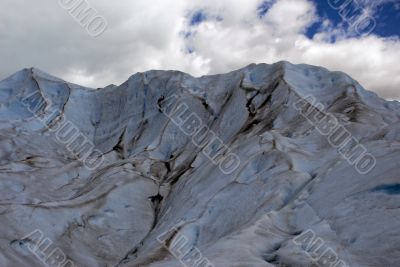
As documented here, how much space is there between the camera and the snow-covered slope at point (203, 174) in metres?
9.95

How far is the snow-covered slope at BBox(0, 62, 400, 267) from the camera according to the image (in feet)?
32.7

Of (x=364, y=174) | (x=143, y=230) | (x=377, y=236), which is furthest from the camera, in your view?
(x=143, y=230)

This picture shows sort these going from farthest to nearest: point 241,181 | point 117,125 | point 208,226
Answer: point 117,125 < point 241,181 < point 208,226

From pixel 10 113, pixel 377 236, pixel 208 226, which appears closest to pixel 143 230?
pixel 208 226

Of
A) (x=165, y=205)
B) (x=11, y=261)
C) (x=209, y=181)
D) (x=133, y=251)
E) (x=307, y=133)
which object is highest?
(x=307, y=133)

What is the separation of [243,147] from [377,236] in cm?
941

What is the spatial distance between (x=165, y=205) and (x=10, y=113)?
60.2ft

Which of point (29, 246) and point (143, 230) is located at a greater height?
point (143, 230)

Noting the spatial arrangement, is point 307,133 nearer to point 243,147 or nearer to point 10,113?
point 243,147

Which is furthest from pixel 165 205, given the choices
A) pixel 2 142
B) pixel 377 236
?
pixel 2 142

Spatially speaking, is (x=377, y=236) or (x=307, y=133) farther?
(x=307, y=133)

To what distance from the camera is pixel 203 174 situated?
716 inches

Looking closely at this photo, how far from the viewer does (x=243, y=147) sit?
1800 centimetres

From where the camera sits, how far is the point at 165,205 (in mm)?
18750
